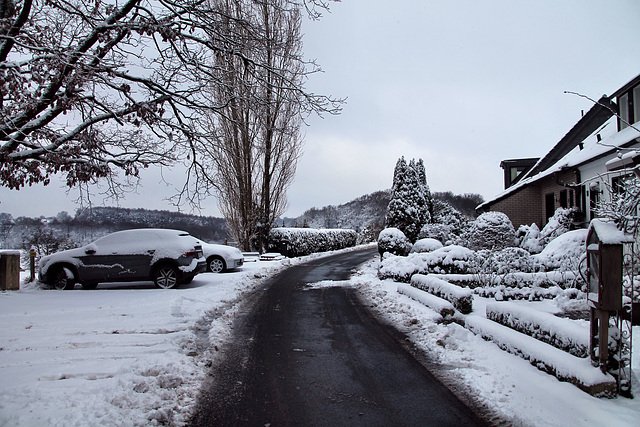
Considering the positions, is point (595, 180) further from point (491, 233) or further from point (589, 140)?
point (589, 140)

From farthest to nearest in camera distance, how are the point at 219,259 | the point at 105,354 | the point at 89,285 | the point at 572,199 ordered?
the point at 219,259 → the point at 572,199 → the point at 89,285 → the point at 105,354

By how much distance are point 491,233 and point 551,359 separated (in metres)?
10.6

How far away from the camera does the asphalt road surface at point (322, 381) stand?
3621 millimetres

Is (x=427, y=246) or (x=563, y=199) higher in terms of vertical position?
(x=563, y=199)

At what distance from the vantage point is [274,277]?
1535 centimetres

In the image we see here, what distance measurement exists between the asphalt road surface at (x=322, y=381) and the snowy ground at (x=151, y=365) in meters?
0.29

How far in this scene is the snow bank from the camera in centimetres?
382

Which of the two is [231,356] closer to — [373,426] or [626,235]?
[373,426]

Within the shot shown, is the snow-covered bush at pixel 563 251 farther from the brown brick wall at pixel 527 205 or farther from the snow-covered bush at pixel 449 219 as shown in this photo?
the snow-covered bush at pixel 449 219

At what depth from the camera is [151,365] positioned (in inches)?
187

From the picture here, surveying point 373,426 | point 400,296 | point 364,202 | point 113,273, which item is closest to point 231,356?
point 373,426

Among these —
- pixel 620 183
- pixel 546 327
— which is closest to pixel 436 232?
pixel 620 183

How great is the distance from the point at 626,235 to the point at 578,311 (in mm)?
4026

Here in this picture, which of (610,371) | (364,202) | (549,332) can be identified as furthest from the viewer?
(364,202)
